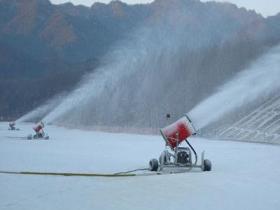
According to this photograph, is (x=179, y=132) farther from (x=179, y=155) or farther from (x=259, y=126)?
(x=259, y=126)

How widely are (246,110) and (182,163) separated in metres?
42.2

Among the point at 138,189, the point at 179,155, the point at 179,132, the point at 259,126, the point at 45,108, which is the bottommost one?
the point at 138,189

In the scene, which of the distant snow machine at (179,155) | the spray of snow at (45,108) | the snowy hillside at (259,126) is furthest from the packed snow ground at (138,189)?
the spray of snow at (45,108)

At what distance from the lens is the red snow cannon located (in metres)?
17.5

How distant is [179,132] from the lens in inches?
692

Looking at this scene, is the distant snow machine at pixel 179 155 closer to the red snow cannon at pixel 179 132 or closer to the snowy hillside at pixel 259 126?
the red snow cannon at pixel 179 132

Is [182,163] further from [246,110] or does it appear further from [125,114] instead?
[125,114]

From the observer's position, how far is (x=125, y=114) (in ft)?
Result: 254

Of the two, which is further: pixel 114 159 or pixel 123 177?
pixel 114 159

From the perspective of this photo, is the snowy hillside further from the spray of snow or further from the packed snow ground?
the spray of snow

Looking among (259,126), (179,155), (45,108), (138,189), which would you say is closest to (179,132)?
(179,155)

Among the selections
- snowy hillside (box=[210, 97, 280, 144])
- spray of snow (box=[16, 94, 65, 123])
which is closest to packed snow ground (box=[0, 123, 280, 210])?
snowy hillside (box=[210, 97, 280, 144])

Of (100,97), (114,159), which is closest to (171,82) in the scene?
(100,97)

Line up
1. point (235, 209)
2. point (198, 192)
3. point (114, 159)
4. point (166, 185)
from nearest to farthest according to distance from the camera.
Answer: point (235, 209) < point (198, 192) < point (166, 185) < point (114, 159)
